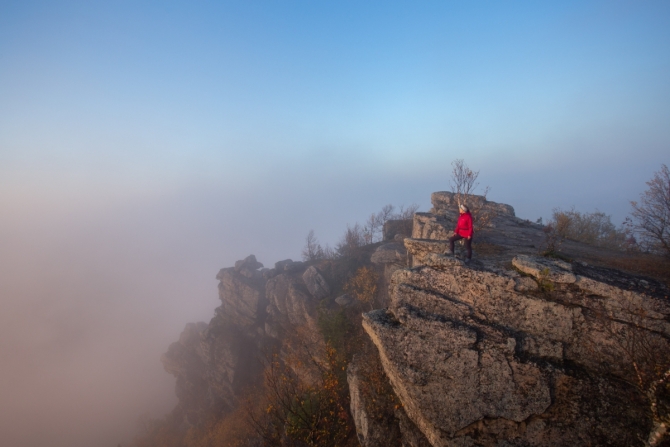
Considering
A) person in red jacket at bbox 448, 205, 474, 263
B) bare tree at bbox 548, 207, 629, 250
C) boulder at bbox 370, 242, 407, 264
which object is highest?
person in red jacket at bbox 448, 205, 474, 263

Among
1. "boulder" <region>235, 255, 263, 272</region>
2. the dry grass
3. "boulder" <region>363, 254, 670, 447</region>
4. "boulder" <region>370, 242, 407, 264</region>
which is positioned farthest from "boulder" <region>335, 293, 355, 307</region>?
"boulder" <region>235, 255, 263, 272</region>

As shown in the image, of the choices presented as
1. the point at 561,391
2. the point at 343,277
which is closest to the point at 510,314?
the point at 561,391

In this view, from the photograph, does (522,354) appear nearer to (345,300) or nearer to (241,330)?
(345,300)

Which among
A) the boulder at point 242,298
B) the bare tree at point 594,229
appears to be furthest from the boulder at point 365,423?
the boulder at point 242,298

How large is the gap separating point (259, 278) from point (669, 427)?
49.0 metres

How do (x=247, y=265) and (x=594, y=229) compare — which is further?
(x=247, y=265)

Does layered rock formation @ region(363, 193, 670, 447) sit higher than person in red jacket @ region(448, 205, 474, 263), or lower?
lower

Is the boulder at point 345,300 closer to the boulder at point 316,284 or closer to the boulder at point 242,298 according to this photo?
the boulder at point 316,284

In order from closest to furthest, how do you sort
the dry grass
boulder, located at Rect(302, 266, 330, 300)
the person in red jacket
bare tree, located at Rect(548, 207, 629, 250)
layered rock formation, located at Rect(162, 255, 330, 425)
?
the dry grass
the person in red jacket
bare tree, located at Rect(548, 207, 629, 250)
boulder, located at Rect(302, 266, 330, 300)
layered rock formation, located at Rect(162, 255, 330, 425)

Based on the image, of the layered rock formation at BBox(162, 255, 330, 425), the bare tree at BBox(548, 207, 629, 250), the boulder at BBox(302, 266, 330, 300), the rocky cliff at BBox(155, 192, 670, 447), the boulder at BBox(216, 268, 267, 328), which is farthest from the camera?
the boulder at BBox(216, 268, 267, 328)

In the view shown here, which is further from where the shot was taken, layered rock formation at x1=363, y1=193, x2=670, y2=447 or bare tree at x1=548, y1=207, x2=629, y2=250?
bare tree at x1=548, y1=207, x2=629, y2=250

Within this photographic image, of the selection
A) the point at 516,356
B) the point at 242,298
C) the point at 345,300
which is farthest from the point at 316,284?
the point at 516,356

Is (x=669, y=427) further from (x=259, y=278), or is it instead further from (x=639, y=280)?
(x=259, y=278)

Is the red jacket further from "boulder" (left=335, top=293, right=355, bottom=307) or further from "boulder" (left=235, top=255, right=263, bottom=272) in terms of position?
"boulder" (left=235, top=255, right=263, bottom=272)
